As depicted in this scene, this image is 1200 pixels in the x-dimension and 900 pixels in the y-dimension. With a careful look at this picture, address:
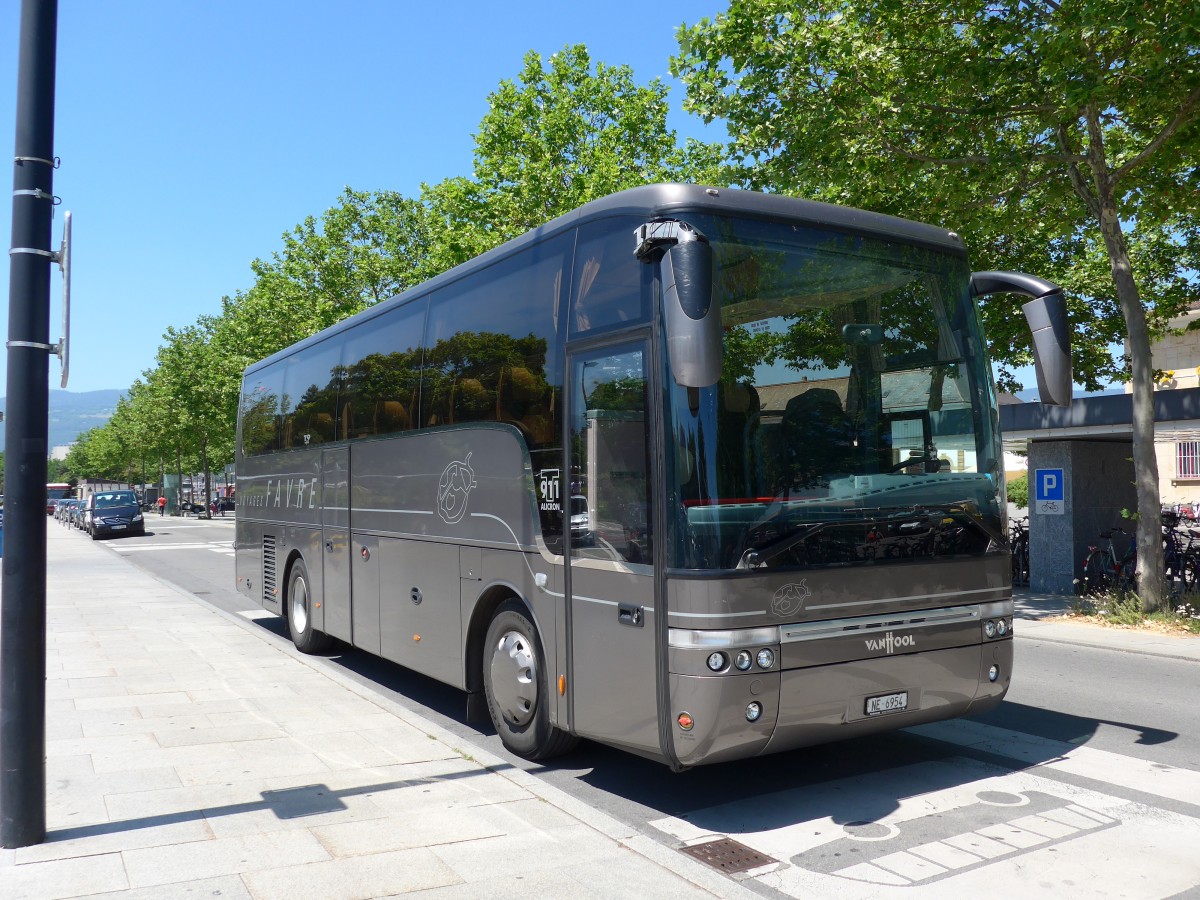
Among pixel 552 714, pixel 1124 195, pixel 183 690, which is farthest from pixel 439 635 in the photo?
pixel 1124 195

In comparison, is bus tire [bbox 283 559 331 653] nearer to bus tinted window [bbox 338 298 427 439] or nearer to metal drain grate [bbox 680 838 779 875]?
bus tinted window [bbox 338 298 427 439]

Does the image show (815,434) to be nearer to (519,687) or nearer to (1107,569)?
(519,687)

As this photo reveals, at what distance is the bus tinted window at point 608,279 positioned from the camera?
550 centimetres

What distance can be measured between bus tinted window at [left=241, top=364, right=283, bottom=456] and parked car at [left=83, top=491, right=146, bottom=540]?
114 feet

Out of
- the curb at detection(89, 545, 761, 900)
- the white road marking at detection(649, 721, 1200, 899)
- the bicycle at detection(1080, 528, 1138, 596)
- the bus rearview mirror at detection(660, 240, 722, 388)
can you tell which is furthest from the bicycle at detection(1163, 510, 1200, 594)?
the bus rearview mirror at detection(660, 240, 722, 388)

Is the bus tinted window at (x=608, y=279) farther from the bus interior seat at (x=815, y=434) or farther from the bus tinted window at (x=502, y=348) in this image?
the bus interior seat at (x=815, y=434)

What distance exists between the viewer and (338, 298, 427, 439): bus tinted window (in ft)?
27.8

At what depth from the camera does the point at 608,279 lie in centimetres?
577

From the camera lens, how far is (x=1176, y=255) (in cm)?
1794

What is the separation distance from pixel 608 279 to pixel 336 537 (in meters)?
5.44

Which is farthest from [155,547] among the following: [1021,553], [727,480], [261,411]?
[727,480]

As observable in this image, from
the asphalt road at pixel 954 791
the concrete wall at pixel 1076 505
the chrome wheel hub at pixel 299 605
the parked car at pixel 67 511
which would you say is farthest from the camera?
the parked car at pixel 67 511

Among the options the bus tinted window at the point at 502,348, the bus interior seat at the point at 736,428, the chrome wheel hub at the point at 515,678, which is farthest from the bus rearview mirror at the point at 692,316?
the chrome wheel hub at the point at 515,678

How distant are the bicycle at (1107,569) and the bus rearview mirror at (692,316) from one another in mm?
12393
